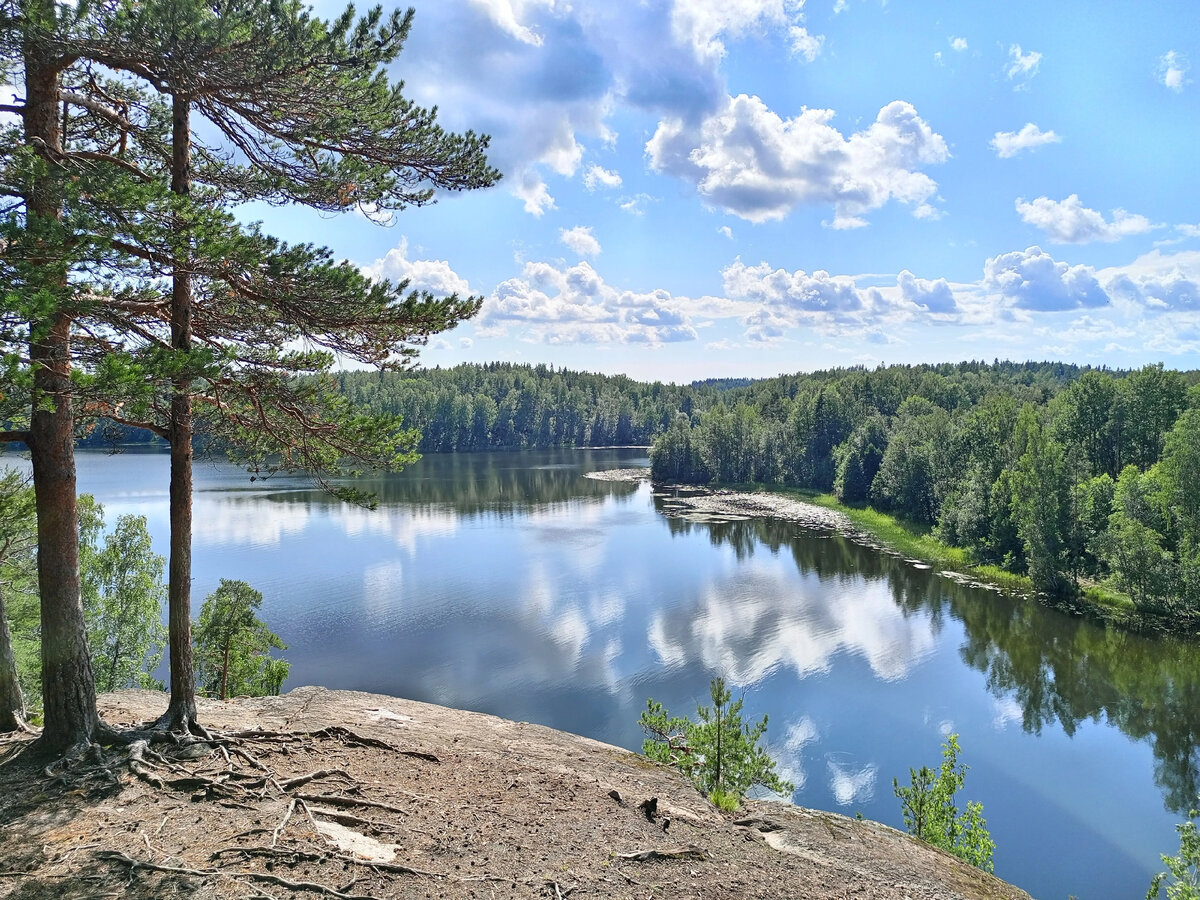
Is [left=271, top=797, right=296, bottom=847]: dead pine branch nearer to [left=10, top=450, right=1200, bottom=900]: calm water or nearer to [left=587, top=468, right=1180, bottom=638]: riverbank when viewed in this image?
[left=10, top=450, right=1200, bottom=900]: calm water

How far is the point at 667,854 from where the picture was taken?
6.56 meters

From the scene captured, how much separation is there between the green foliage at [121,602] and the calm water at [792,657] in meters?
4.44

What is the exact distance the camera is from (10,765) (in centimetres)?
629

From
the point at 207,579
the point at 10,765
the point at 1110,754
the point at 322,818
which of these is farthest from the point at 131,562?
the point at 1110,754

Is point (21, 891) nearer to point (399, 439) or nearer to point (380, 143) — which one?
point (399, 439)

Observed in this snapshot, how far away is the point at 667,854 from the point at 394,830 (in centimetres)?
260

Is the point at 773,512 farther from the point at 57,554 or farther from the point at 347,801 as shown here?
the point at 57,554

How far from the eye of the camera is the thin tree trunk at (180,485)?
274 inches

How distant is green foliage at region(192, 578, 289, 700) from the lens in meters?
16.2

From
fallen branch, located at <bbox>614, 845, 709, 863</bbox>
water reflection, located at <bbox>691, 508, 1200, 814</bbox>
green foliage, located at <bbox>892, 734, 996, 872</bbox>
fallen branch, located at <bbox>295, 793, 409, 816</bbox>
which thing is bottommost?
water reflection, located at <bbox>691, 508, 1200, 814</bbox>

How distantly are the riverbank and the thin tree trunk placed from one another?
35232mm

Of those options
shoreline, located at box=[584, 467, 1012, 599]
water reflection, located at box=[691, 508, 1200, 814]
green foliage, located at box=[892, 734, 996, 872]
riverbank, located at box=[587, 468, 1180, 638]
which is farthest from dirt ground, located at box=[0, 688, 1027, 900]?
shoreline, located at box=[584, 467, 1012, 599]

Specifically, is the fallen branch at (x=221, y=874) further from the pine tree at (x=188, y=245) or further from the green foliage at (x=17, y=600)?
the green foliage at (x=17, y=600)

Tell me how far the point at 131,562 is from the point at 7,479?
10972 mm
